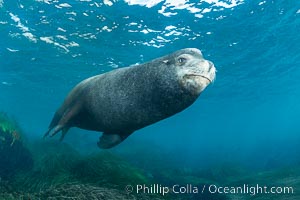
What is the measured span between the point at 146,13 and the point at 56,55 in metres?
9.73

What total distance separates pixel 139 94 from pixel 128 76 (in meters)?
0.51

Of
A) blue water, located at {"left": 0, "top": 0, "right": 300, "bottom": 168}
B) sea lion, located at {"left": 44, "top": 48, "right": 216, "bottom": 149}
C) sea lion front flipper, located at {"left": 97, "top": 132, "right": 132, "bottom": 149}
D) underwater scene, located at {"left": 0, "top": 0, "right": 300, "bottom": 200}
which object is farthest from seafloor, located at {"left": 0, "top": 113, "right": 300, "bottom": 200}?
blue water, located at {"left": 0, "top": 0, "right": 300, "bottom": 168}

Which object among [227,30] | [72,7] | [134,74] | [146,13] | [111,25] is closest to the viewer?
[134,74]

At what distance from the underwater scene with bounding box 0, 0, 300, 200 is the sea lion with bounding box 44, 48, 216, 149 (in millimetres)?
20

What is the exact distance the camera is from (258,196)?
934cm

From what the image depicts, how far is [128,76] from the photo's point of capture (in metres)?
4.77

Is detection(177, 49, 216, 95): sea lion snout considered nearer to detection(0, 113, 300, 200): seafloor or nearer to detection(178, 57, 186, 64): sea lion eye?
detection(178, 57, 186, 64): sea lion eye

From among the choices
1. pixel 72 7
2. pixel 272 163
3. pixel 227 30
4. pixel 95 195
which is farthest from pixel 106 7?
pixel 272 163

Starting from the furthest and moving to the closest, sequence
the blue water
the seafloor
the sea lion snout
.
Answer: the blue water
the seafloor
the sea lion snout

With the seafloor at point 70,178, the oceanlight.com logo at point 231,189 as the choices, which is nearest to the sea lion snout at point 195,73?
the seafloor at point 70,178

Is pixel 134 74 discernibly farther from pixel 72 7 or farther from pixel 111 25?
pixel 111 25

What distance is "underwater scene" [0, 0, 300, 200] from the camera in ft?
14.9

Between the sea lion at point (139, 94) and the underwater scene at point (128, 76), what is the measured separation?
0.07ft

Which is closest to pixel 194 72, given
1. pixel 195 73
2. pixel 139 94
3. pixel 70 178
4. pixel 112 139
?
pixel 195 73
